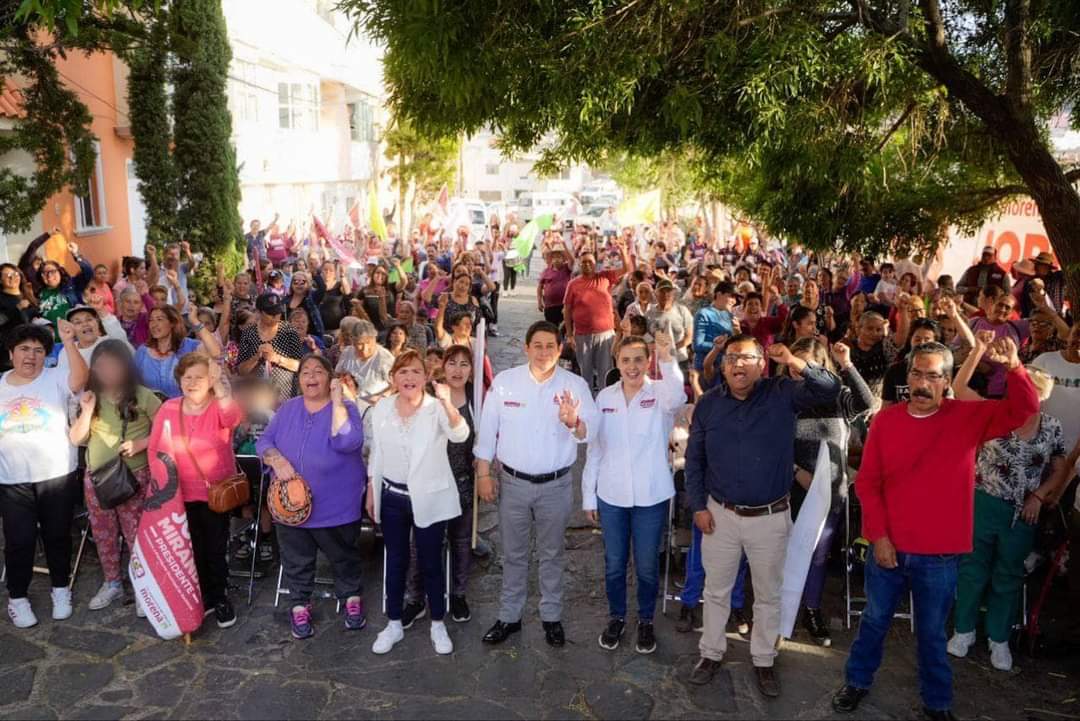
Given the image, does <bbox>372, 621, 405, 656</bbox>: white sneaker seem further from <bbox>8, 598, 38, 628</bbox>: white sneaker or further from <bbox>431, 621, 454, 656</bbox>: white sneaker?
<bbox>8, 598, 38, 628</bbox>: white sneaker

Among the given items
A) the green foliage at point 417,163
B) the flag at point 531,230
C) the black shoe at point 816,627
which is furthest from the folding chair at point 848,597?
the green foliage at point 417,163

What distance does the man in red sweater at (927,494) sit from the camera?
444 cm

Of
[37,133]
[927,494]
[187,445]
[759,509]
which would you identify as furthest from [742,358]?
[37,133]

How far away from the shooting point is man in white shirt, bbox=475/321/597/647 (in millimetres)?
5277

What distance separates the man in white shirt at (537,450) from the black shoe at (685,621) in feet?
2.42

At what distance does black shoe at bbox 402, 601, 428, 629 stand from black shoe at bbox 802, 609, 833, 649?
2310 mm

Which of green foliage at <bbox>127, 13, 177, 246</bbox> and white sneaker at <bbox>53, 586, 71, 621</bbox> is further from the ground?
green foliage at <bbox>127, 13, 177, 246</bbox>

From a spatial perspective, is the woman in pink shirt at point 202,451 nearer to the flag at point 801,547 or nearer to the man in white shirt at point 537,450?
the man in white shirt at point 537,450

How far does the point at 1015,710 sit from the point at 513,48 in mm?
4932

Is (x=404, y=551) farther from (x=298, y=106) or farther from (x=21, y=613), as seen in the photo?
(x=298, y=106)

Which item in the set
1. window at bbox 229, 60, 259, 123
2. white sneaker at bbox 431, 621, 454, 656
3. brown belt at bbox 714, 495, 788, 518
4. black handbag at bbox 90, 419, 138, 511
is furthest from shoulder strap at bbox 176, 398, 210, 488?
window at bbox 229, 60, 259, 123

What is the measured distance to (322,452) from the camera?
5.48 metres

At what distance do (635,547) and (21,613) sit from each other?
372 centimetres

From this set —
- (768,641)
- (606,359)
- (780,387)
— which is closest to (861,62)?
(780,387)
